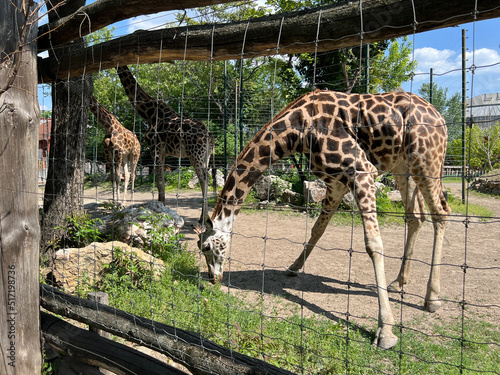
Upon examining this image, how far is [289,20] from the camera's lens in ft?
8.75

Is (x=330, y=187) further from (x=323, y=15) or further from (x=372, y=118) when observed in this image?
(x=323, y=15)

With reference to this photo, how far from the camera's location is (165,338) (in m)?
2.79

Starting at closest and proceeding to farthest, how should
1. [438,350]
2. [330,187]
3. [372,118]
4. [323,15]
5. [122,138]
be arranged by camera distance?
1. [323,15]
2. [438,350]
3. [372,118]
4. [330,187]
5. [122,138]

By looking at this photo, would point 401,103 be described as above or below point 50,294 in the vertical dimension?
above

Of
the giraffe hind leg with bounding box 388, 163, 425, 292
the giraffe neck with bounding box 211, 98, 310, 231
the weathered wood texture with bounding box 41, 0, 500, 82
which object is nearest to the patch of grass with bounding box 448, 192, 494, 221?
the giraffe hind leg with bounding box 388, 163, 425, 292

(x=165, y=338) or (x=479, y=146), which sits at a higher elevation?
(x=479, y=146)

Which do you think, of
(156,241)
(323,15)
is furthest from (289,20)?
(156,241)

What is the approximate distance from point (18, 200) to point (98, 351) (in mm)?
1258

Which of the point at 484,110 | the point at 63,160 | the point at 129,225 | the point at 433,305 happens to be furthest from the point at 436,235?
the point at 63,160

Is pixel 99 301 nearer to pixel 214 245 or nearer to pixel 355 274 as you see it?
pixel 214 245

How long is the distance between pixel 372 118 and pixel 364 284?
6.77 feet

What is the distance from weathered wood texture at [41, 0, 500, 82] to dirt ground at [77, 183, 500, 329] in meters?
1.15

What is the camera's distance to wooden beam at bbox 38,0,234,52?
2.93m

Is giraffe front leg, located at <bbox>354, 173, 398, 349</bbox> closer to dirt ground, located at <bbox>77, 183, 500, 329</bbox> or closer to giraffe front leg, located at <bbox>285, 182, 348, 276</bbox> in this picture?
dirt ground, located at <bbox>77, 183, 500, 329</bbox>
